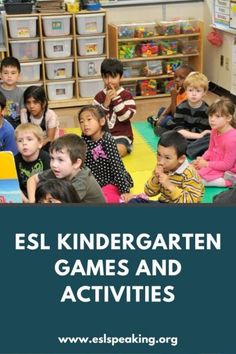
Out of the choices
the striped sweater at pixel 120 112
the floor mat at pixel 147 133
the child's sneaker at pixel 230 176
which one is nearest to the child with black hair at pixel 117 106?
the striped sweater at pixel 120 112

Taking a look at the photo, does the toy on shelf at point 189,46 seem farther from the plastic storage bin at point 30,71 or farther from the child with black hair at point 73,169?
the child with black hair at point 73,169

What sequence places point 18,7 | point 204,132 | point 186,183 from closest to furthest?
1. point 186,183
2. point 204,132
3. point 18,7

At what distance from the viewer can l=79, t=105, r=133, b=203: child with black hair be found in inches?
126

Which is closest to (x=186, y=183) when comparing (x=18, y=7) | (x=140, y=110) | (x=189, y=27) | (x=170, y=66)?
(x=140, y=110)

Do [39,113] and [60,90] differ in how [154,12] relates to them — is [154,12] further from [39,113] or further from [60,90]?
[39,113]

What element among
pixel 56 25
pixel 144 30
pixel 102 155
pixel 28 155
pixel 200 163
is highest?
pixel 56 25

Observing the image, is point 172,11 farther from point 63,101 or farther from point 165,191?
point 165,191

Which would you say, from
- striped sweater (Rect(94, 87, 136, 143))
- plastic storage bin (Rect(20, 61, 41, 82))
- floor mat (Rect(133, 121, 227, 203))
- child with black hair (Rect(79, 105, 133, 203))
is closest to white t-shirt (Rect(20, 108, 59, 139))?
striped sweater (Rect(94, 87, 136, 143))

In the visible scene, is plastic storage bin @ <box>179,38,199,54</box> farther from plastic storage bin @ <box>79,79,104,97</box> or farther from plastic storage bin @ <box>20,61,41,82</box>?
plastic storage bin @ <box>20,61,41,82</box>

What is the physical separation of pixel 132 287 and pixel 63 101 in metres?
4.89

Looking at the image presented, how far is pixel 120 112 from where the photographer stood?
4273 millimetres

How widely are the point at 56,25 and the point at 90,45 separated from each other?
40cm

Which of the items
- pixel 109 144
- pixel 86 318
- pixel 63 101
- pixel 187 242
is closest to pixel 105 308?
pixel 86 318

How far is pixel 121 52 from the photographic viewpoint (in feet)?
19.6
